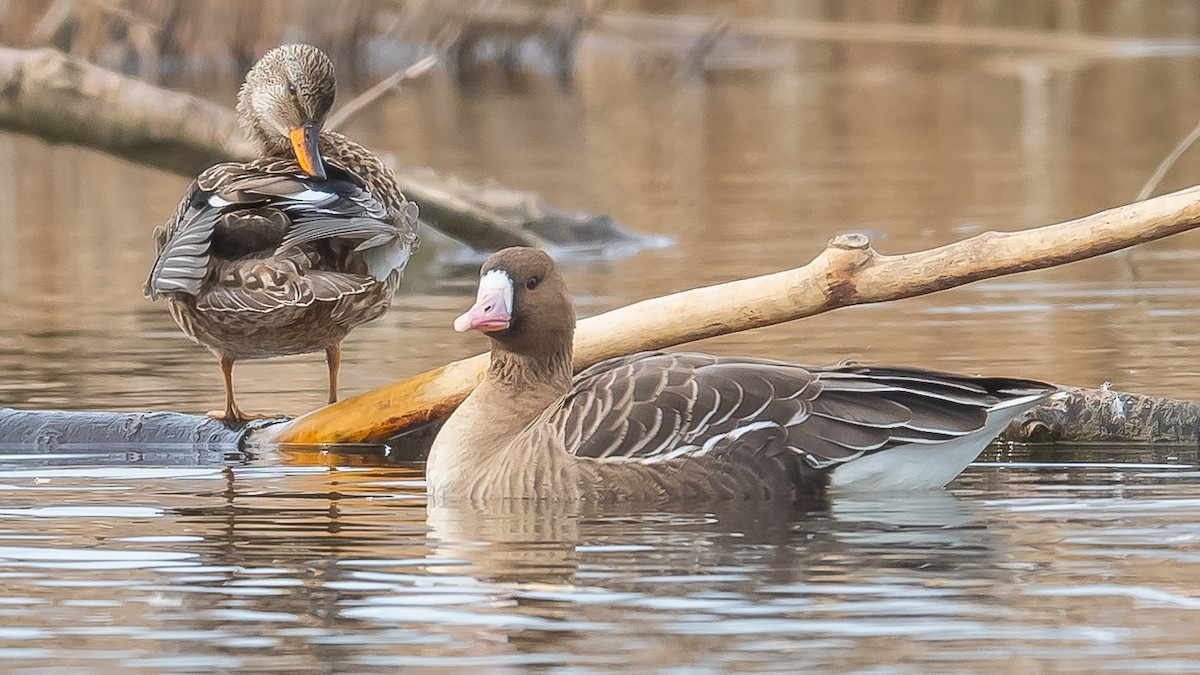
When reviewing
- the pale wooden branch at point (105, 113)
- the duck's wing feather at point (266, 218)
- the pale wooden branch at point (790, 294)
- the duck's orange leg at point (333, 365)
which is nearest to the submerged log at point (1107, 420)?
the pale wooden branch at point (790, 294)

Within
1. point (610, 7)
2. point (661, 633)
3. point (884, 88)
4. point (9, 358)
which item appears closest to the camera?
point (661, 633)

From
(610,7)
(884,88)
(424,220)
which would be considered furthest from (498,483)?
(610,7)

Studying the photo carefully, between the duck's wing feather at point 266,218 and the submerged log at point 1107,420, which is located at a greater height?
the duck's wing feather at point 266,218

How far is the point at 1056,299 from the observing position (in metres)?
12.4

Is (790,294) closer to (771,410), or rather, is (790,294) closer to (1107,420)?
(771,410)

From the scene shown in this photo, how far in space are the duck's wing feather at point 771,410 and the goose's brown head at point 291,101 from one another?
76.8 inches

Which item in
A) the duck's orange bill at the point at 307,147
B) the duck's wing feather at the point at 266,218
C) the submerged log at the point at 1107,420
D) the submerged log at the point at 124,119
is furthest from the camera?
the submerged log at the point at 124,119

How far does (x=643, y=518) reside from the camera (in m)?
6.93

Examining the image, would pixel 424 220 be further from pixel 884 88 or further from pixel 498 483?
pixel 884 88

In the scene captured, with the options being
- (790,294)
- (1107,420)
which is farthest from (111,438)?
→ (1107,420)

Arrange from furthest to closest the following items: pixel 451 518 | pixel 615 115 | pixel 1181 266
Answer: pixel 615 115 < pixel 1181 266 < pixel 451 518

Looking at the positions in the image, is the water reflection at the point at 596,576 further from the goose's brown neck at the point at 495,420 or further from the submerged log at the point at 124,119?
the submerged log at the point at 124,119

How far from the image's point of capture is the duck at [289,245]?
8.24m

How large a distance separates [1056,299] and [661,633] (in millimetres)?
7422
